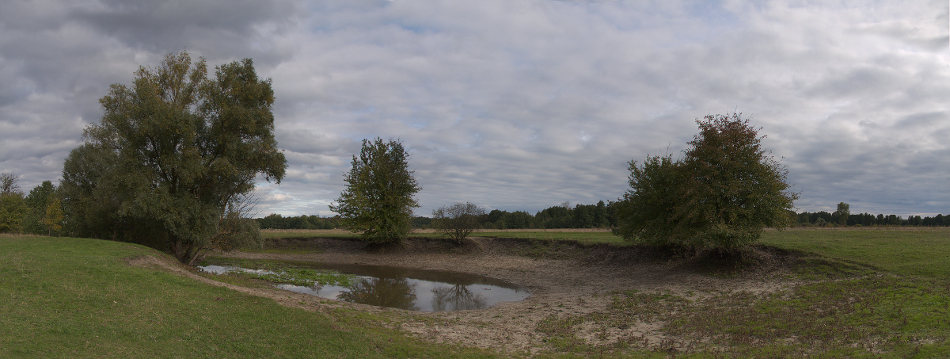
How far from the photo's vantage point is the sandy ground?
12.4 meters

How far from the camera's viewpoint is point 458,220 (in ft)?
132

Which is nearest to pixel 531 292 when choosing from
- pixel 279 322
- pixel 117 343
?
pixel 279 322

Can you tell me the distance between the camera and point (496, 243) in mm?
41031

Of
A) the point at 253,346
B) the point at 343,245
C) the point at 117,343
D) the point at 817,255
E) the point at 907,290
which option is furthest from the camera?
the point at 343,245

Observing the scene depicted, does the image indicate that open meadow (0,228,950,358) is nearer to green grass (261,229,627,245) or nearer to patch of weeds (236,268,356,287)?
patch of weeds (236,268,356,287)

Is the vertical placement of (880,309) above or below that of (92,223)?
below

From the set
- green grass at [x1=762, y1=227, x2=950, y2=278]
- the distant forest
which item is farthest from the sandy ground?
the distant forest

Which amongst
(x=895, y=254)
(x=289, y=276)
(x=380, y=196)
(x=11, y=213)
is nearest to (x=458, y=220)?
(x=380, y=196)

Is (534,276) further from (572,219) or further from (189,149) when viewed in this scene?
(572,219)

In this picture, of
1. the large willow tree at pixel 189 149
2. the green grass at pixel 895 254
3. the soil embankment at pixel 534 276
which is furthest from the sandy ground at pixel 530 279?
the large willow tree at pixel 189 149

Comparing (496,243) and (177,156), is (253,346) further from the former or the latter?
(496,243)

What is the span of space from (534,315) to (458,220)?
25.1 meters

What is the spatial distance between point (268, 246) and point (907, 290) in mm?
46301

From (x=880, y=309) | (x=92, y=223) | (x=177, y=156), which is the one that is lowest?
(x=880, y=309)
